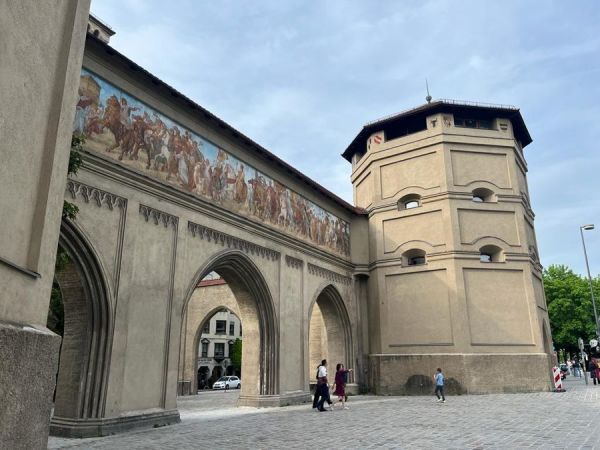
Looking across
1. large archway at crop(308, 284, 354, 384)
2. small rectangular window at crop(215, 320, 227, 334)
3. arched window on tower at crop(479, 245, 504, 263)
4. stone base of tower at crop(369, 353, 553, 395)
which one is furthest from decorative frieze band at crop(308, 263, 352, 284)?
small rectangular window at crop(215, 320, 227, 334)

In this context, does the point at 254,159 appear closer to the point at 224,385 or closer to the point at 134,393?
the point at 134,393

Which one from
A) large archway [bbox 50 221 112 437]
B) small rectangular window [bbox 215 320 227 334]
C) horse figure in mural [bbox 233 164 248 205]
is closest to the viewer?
large archway [bbox 50 221 112 437]

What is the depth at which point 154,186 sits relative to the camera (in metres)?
13.3

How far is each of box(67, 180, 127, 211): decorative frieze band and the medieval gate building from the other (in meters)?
0.03

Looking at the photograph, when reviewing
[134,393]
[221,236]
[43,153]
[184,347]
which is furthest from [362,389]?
[43,153]

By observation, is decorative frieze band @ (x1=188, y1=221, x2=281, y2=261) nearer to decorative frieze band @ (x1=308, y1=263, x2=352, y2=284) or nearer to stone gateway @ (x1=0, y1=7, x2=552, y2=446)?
stone gateway @ (x1=0, y1=7, x2=552, y2=446)

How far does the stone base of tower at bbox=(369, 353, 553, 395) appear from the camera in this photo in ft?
69.3

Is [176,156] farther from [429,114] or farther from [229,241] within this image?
[429,114]

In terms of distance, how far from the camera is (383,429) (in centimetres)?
1085

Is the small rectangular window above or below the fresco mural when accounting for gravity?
below

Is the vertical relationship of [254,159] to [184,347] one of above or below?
above

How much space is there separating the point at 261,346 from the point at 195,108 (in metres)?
9.03

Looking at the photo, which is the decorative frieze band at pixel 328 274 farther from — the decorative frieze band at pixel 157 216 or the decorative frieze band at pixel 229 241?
the decorative frieze band at pixel 157 216

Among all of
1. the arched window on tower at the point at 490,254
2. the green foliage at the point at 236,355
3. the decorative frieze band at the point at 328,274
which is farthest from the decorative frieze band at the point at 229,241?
the green foliage at the point at 236,355
